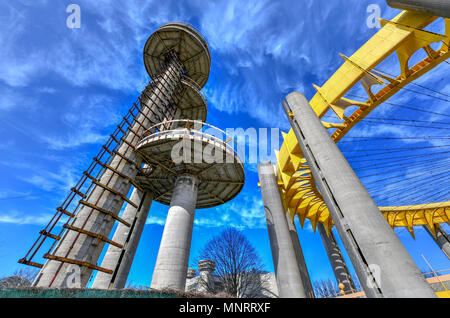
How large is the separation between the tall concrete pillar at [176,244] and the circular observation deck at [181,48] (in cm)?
2086

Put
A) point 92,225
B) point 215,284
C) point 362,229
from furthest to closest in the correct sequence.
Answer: point 215,284 → point 92,225 → point 362,229

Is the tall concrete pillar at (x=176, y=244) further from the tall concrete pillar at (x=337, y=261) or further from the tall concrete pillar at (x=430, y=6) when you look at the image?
the tall concrete pillar at (x=430, y=6)

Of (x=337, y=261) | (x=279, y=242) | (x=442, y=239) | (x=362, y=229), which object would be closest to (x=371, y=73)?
(x=362, y=229)

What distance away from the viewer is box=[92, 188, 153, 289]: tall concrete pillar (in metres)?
14.9

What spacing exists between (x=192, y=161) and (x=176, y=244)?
670cm

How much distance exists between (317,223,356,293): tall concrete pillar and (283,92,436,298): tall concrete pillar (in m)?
14.1

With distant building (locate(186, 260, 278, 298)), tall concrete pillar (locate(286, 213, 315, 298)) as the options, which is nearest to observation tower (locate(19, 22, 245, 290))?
tall concrete pillar (locate(286, 213, 315, 298))

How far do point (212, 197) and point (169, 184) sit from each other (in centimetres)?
485

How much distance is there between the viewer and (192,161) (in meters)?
16.6

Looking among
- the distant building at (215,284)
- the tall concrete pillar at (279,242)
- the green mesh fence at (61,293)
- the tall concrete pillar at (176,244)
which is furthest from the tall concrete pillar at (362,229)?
the distant building at (215,284)

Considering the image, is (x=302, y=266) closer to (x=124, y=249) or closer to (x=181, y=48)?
(x=124, y=249)

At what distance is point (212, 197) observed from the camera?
20891 millimetres
